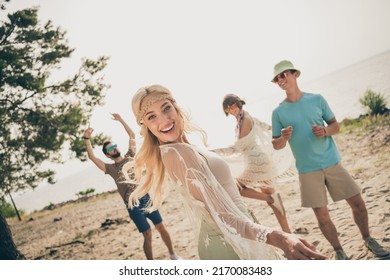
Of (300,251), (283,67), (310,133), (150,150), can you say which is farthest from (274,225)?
(300,251)

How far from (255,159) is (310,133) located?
627 mm

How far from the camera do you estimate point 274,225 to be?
380 centimetres

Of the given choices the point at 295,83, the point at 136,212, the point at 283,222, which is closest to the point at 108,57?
the point at 136,212

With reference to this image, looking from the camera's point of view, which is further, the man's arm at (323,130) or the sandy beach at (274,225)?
the sandy beach at (274,225)

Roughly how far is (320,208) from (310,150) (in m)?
0.49

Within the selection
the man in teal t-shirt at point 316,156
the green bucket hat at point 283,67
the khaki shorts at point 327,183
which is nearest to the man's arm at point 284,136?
the man in teal t-shirt at point 316,156

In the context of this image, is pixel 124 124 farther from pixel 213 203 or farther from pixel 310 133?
pixel 213 203

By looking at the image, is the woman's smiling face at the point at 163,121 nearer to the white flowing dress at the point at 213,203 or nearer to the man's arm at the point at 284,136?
the white flowing dress at the point at 213,203

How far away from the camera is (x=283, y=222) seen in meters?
2.84

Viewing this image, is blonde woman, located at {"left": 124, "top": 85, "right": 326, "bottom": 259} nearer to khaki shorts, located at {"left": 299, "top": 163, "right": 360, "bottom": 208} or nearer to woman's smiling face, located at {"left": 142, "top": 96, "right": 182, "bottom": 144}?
woman's smiling face, located at {"left": 142, "top": 96, "right": 182, "bottom": 144}

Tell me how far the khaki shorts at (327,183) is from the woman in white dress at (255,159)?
0.43 m

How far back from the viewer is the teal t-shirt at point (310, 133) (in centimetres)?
237

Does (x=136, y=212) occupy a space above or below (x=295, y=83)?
below

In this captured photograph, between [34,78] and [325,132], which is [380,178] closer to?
[325,132]
